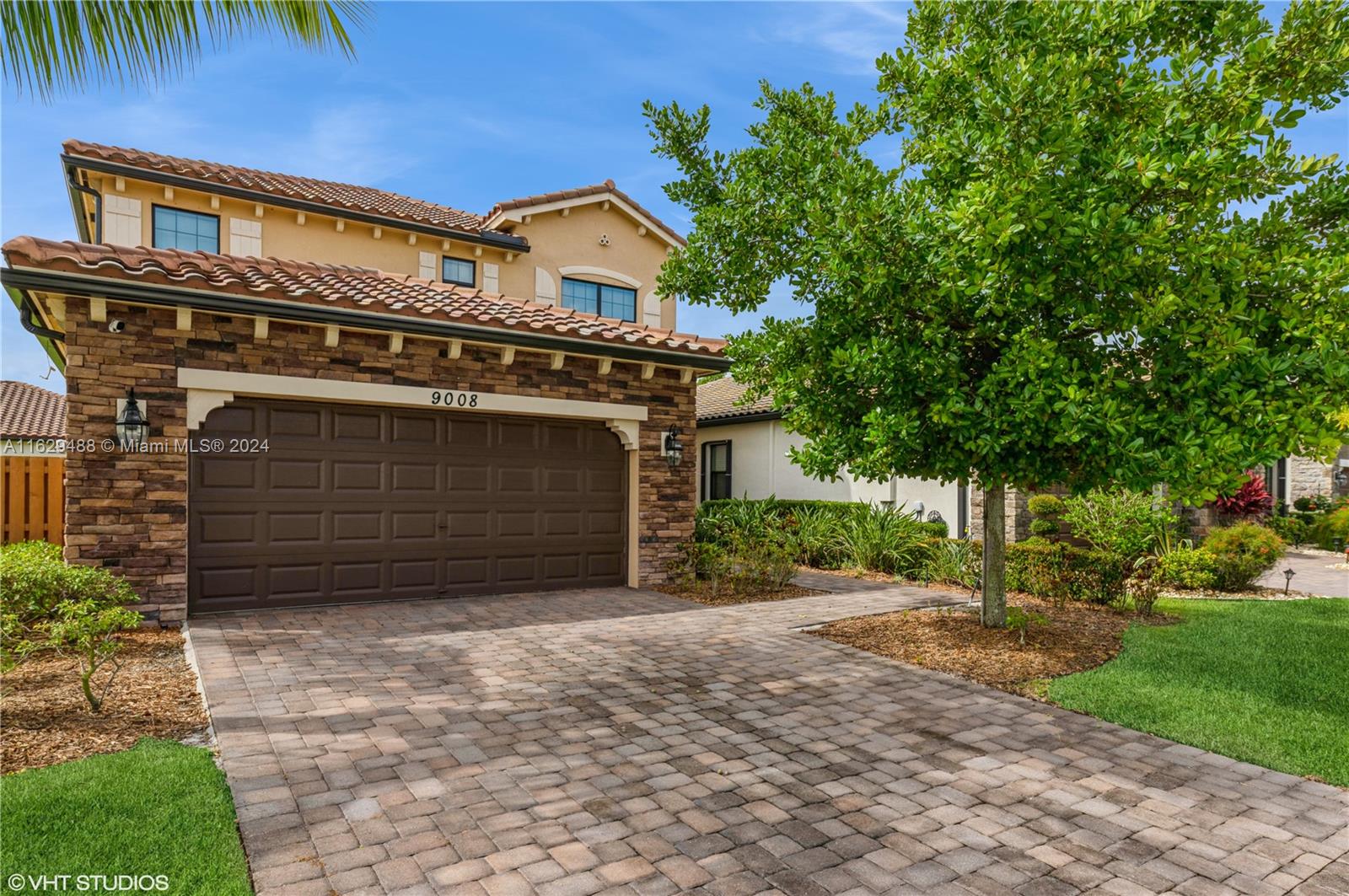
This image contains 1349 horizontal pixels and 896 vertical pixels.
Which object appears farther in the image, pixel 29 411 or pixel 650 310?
pixel 29 411

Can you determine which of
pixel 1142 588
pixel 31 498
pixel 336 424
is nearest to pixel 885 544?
pixel 1142 588

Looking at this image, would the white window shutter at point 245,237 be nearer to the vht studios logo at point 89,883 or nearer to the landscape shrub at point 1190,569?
the vht studios logo at point 89,883

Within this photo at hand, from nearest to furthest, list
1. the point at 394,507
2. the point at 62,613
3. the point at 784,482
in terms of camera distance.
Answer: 1. the point at 62,613
2. the point at 394,507
3. the point at 784,482

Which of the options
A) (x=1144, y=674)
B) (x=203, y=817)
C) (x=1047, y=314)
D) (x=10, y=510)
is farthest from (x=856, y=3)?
(x=10, y=510)

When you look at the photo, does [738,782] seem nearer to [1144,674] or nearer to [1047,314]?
[1144,674]

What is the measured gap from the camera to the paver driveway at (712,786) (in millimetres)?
3465

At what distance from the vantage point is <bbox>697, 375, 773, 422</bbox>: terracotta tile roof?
18594 mm

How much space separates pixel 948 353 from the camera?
7.10 meters

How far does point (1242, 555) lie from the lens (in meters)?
12.3

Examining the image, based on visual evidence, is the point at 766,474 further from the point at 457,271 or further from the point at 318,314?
the point at 318,314

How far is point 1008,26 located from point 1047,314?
263 centimetres

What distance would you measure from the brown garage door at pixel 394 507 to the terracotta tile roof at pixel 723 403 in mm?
6321

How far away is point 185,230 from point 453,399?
334 inches

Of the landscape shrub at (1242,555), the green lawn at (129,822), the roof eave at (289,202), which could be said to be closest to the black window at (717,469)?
the roof eave at (289,202)
